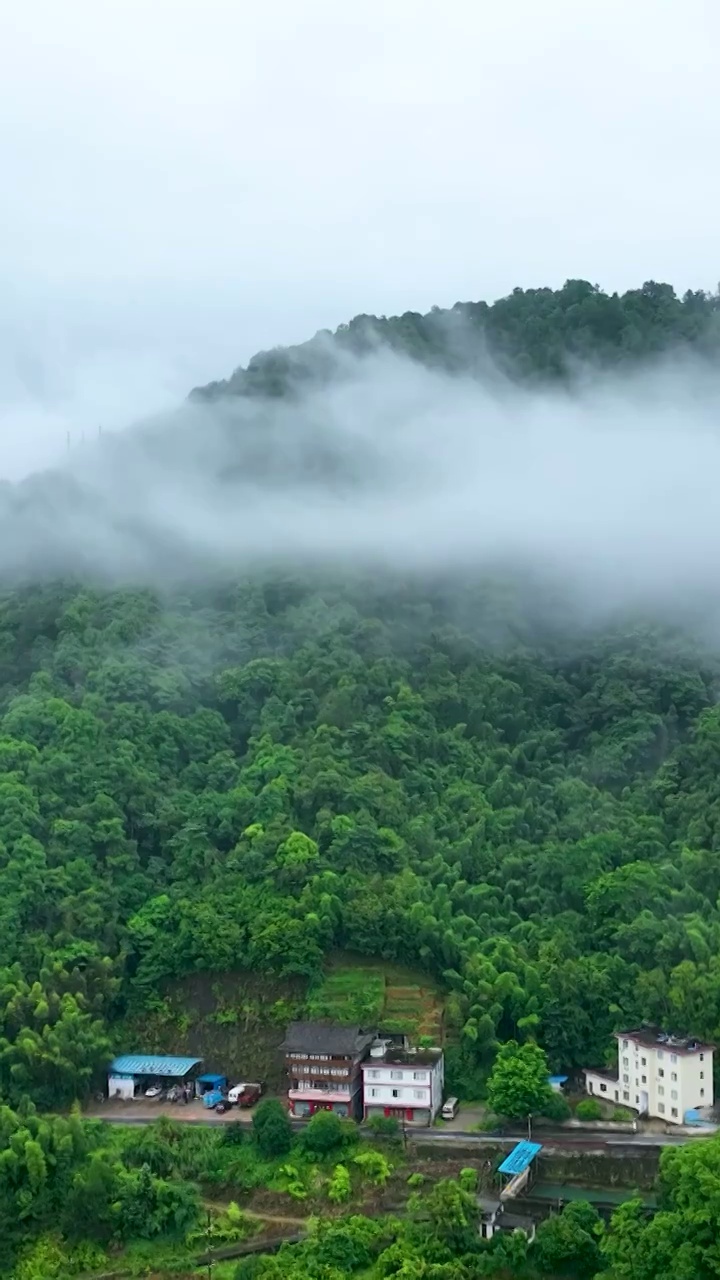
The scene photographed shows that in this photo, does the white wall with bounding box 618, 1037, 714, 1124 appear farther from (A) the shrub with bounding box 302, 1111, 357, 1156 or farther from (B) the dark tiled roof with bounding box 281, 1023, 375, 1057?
(A) the shrub with bounding box 302, 1111, 357, 1156

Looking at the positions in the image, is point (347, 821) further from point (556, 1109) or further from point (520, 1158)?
point (520, 1158)

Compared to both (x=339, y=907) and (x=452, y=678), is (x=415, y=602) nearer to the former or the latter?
(x=452, y=678)

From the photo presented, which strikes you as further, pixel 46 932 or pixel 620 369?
pixel 620 369

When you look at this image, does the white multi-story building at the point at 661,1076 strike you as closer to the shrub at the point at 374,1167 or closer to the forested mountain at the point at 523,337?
the shrub at the point at 374,1167

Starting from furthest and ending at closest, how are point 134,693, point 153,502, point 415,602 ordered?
point 153,502 < point 415,602 < point 134,693

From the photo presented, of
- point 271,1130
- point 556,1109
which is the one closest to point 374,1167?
point 271,1130

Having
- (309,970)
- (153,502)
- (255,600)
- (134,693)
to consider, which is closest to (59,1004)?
(309,970)

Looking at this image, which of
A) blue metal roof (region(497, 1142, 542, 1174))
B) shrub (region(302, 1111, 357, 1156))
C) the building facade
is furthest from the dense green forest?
shrub (region(302, 1111, 357, 1156))
